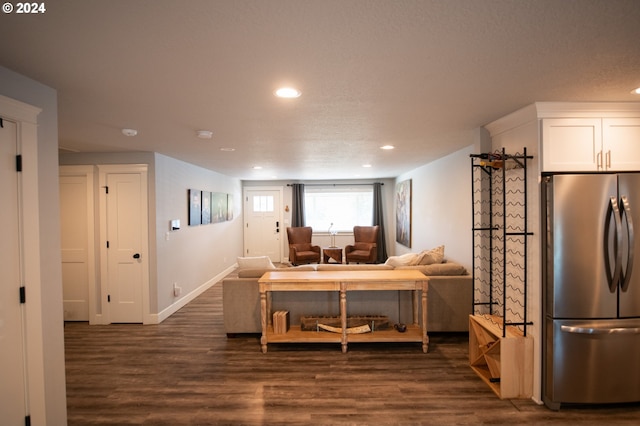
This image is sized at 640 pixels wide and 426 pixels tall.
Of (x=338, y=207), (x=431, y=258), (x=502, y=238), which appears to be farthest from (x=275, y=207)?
(x=502, y=238)

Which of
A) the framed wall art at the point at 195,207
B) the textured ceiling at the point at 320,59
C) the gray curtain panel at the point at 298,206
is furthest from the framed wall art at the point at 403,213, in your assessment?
the framed wall art at the point at 195,207

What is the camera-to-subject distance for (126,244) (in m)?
4.36

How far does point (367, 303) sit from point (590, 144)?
2.62 meters

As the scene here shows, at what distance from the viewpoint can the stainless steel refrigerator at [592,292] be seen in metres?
2.33

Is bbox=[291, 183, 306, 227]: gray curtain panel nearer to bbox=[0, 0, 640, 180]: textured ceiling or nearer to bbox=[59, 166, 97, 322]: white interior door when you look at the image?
bbox=[59, 166, 97, 322]: white interior door

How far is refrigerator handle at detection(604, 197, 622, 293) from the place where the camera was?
2.29 m

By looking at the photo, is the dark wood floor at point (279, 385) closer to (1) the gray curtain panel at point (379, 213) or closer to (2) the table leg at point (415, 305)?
(2) the table leg at point (415, 305)

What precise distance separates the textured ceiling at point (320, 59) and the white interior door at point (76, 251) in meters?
1.85

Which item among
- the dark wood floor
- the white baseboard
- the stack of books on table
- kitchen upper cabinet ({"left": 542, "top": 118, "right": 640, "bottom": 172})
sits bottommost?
the dark wood floor

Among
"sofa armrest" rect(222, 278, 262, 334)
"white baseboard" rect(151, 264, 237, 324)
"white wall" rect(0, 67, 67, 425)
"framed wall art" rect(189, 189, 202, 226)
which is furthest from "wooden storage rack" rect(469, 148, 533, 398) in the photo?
"framed wall art" rect(189, 189, 202, 226)

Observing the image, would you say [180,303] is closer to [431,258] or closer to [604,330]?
[431,258]

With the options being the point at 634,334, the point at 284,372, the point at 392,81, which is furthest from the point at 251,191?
the point at 634,334

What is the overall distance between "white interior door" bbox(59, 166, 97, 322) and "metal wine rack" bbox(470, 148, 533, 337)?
15.9 feet

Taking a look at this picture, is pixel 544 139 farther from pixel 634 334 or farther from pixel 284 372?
pixel 284 372
